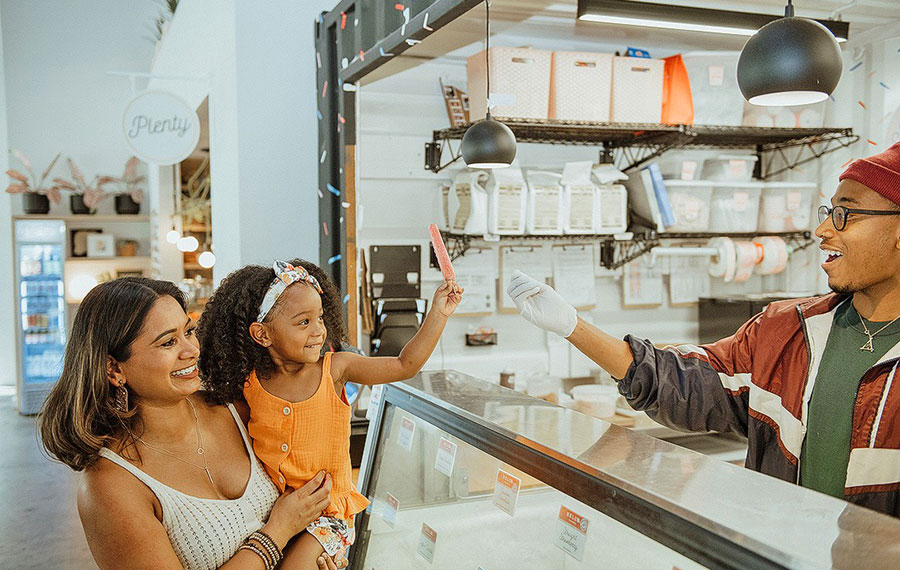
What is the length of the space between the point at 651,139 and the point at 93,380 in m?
3.96

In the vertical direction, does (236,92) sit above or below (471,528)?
above

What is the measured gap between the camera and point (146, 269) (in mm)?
10008

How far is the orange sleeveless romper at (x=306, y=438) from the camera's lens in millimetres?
1811

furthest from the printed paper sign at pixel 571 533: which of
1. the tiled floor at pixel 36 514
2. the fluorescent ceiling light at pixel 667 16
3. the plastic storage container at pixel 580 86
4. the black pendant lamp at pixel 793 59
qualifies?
the plastic storage container at pixel 580 86

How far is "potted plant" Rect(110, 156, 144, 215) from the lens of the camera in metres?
9.97

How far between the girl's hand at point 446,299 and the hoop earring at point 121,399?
30.6 inches

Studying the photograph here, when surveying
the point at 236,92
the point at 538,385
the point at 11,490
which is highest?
the point at 236,92

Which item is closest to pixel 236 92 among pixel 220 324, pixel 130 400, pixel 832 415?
pixel 220 324

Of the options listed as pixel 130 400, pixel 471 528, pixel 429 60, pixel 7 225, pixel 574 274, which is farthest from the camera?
pixel 7 225

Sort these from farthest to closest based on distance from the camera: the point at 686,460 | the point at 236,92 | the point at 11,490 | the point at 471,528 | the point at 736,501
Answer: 1. the point at 11,490
2. the point at 236,92
3. the point at 471,528
4. the point at 686,460
5. the point at 736,501

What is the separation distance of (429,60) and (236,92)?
3.90 feet

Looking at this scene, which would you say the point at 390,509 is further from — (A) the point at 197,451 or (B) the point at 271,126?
(B) the point at 271,126

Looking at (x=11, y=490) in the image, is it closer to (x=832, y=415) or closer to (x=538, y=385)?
(x=538, y=385)

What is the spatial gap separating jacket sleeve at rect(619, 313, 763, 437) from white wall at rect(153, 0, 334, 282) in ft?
9.64
